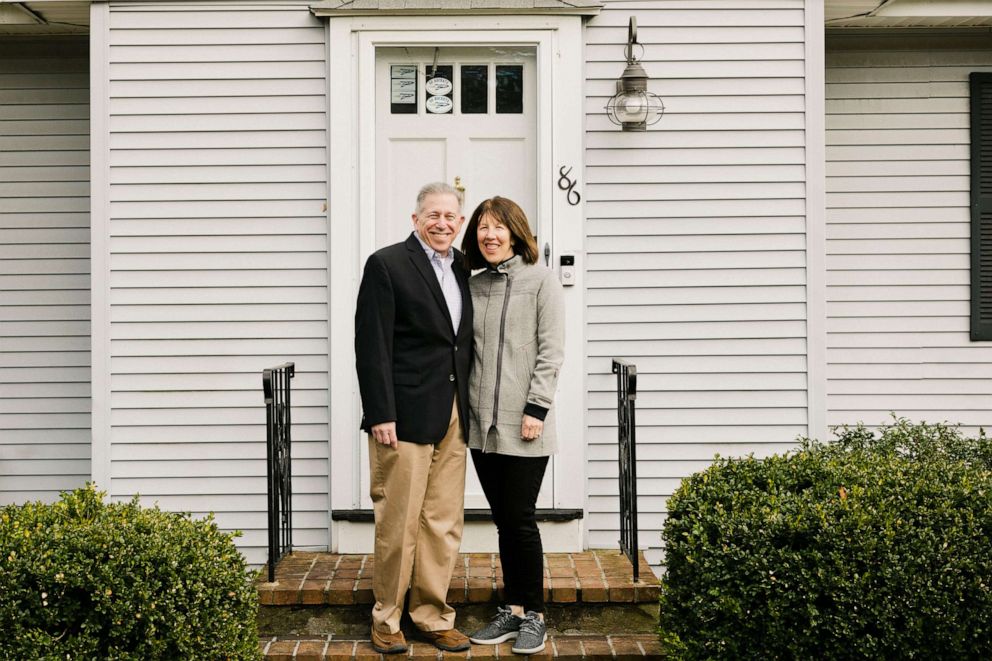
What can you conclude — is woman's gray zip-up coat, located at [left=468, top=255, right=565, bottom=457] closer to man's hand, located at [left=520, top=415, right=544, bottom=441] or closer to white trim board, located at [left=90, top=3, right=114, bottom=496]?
man's hand, located at [left=520, top=415, right=544, bottom=441]

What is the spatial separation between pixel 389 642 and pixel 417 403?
0.95 m

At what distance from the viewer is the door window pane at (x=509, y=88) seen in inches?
211

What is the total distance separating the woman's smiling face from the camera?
12.9 feet

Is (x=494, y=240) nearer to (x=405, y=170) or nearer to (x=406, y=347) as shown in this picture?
(x=406, y=347)

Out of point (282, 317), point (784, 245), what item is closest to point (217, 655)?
point (282, 317)

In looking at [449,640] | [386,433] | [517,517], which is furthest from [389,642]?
[386,433]

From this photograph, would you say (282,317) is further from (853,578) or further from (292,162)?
(853,578)

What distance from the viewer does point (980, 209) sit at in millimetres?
6160

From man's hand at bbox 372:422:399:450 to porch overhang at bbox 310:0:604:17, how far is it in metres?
2.39

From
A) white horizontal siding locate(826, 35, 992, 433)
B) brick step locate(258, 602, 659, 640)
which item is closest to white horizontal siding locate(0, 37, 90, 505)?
brick step locate(258, 602, 659, 640)

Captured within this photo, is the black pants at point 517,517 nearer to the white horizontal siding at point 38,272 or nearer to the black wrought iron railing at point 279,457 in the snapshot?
→ the black wrought iron railing at point 279,457

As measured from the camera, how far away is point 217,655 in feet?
12.0

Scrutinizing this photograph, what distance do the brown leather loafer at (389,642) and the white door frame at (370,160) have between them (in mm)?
1274

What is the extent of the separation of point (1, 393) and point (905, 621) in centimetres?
511
